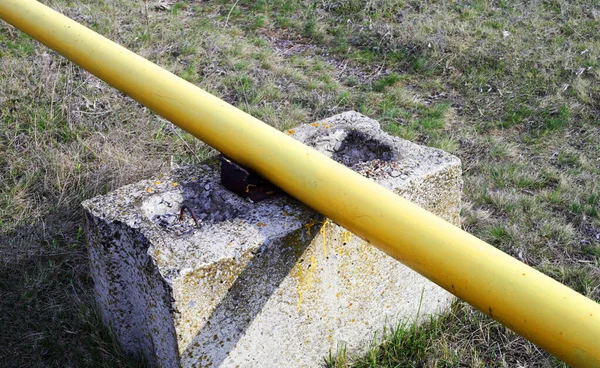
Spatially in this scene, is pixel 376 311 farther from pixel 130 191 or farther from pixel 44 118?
pixel 44 118

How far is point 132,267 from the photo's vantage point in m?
2.01

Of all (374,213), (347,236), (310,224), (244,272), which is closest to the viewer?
(374,213)

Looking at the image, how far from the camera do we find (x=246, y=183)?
6.84 ft

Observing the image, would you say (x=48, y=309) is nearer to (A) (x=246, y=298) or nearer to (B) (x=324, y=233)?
(A) (x=246, y=298)

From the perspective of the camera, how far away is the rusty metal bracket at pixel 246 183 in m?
2.08

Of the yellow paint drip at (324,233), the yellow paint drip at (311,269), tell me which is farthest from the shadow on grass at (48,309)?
the yellow paint drip at (324,233)

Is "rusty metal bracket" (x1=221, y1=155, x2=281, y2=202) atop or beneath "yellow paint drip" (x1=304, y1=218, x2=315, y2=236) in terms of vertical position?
atop

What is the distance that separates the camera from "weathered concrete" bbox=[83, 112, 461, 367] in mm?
1868

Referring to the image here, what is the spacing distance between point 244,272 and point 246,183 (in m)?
0.35

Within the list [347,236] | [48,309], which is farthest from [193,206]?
[48,309]

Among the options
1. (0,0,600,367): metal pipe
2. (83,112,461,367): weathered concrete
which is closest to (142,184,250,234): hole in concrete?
(83,112,461,367): weathered concrete

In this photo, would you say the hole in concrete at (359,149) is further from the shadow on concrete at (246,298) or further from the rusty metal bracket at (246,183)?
the shadow on concrete at (246,298)

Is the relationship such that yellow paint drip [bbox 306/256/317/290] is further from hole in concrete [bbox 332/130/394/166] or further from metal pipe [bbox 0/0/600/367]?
hole in concrete [bbox 332/130/394/166]

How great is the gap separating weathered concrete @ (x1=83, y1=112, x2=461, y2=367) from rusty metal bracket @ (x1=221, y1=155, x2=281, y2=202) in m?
0.04
